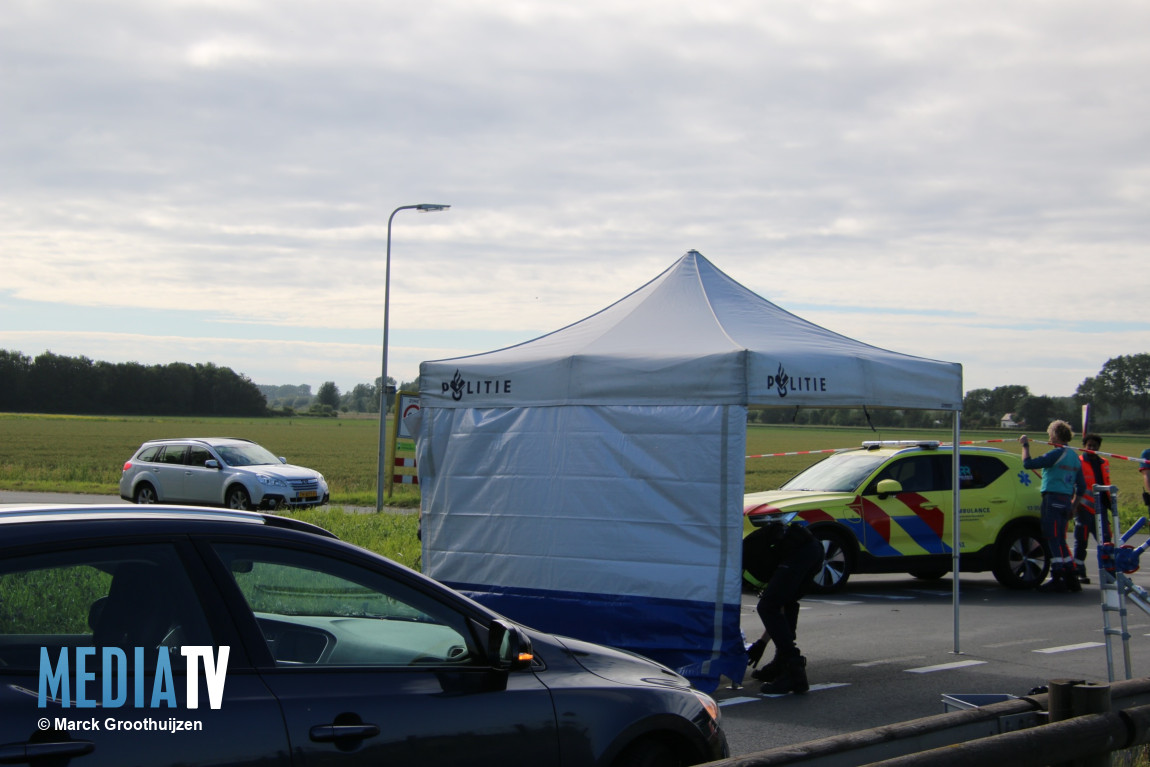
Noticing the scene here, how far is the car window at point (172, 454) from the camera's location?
78.5 ft

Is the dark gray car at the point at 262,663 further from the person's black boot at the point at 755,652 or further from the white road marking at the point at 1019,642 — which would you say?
the white road marking at the point at 1019,642

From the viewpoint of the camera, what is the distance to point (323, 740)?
3.21 metres

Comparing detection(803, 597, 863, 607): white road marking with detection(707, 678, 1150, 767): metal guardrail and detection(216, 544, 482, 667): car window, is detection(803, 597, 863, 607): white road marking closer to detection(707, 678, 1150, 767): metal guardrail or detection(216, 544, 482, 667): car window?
detection(707, 678, 1150, 767): metal guardrail

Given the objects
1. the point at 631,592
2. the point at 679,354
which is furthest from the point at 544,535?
the point at 679,354

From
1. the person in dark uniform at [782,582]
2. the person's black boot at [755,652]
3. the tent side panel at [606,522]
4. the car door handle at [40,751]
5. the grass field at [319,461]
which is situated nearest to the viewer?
the car door handle at [40,751]

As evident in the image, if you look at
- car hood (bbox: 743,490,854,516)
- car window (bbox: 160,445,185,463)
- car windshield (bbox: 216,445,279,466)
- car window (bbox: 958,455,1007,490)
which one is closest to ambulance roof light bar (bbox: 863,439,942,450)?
car window (bbox: 958,455,1007,490)

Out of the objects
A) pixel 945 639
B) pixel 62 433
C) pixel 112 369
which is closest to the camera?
pixel 945 639

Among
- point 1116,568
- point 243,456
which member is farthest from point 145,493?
point 1116,568

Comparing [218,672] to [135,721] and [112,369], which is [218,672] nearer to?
[135,721]

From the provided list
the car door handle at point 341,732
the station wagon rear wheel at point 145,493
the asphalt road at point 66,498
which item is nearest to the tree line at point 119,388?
the asphalt road at point 66,498

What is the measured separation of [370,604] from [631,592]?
4440mm

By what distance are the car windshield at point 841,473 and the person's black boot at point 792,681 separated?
5.03m

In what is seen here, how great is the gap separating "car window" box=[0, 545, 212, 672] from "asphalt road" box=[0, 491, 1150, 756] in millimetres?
3788

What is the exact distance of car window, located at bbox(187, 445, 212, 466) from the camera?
77.0 ft
